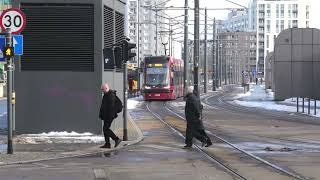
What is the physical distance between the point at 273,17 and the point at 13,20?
124134 millimetres

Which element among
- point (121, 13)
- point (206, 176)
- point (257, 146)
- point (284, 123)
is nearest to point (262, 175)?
point (206, 176)

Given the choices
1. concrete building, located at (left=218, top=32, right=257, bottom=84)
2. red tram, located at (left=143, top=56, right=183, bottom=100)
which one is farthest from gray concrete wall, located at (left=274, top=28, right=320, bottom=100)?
concrete building, located at (left=218, top=32, right=257, bottom=84)

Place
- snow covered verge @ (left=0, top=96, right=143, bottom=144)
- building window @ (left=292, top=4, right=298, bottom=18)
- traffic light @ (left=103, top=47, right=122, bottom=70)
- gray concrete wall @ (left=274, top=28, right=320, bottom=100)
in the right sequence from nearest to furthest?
snow covered verge @ (left=0, top=96, right=143, bottom=144)
traffic light @ (left=103, top=47, right=122, bottom=70)
gray concrete wall @ (left=274, top=28, right=320, bottom=100)
building window @ (left=292, top=4, right=298, bottom=18)

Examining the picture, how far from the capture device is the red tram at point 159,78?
2055 inches

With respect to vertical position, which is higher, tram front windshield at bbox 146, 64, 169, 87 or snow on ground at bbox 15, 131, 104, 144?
tram front windshield at bbox 146, 64, 169, 87

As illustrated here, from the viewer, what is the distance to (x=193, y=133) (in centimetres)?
1781

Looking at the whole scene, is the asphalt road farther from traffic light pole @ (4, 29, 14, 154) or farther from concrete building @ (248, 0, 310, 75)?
concrete building @ (248, 0, 310, 75)

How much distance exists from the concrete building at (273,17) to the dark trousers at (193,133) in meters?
103

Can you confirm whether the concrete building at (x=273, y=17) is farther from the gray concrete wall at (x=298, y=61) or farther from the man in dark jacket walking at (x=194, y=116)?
the man in dark jacket walking at (x=194, y=116)

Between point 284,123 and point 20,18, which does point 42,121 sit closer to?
point 20,18

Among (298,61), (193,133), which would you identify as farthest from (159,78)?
(193,133)

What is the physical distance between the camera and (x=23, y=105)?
68.0ft

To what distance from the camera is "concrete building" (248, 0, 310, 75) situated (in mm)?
121312

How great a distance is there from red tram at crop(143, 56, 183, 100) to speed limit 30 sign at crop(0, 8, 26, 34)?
36.2m
